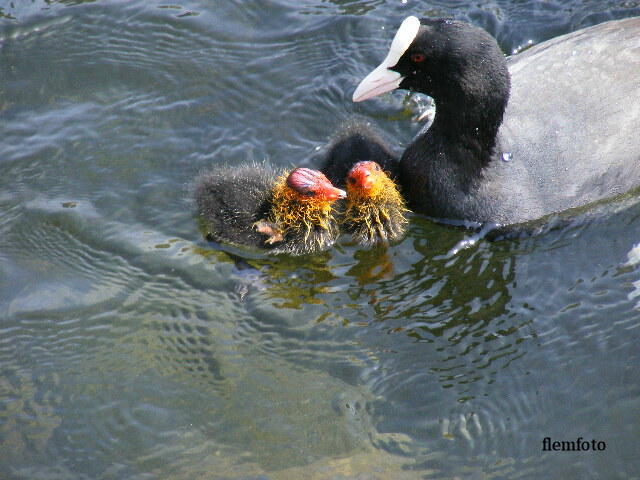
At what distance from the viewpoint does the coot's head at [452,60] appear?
390 centimetres

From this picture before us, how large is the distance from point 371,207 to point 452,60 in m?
0.82

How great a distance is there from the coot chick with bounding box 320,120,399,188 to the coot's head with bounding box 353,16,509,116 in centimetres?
43

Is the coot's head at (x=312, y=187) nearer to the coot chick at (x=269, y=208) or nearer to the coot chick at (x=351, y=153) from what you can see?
the coot chick at (x=269, y=208)

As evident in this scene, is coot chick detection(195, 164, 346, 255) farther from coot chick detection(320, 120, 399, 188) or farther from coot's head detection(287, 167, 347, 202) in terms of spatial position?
coot chick detection(320, 120, 399, 188)

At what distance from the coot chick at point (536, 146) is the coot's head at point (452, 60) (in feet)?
0.21

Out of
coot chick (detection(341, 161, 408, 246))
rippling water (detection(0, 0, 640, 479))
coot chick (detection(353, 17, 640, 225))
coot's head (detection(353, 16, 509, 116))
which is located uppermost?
coot's head (detection(353, 16, 509, 116))

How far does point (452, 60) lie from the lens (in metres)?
3.94

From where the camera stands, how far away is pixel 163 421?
3479 millimetres

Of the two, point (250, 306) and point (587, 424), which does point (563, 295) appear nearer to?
point (587, 424)

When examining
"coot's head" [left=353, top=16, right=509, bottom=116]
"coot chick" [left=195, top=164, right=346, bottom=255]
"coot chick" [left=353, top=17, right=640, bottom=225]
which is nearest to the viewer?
"coot's head" [left=353, top=16, right=509, bottom=116]

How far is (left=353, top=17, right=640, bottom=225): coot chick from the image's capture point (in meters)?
4.25

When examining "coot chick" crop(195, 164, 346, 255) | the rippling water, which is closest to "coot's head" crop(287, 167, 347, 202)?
"coot chick" crop(195, 164, 346, 255)

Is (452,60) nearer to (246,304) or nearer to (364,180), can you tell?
(364,180)

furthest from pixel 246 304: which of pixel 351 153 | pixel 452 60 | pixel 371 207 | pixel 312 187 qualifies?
pixel 452 60
